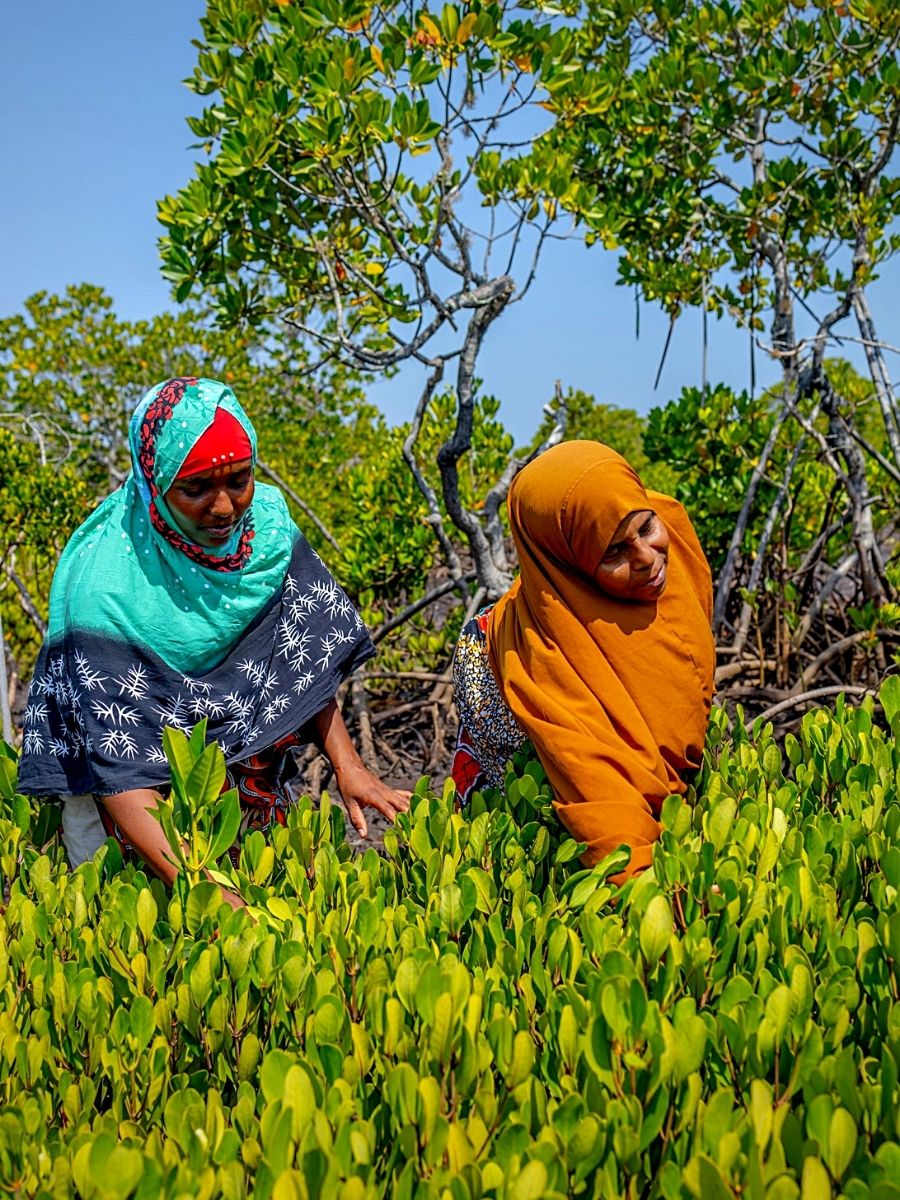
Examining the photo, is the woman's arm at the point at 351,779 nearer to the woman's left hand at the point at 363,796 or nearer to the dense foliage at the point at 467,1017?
the woman's left hand at the point at 363,796

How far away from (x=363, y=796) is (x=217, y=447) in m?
0.90

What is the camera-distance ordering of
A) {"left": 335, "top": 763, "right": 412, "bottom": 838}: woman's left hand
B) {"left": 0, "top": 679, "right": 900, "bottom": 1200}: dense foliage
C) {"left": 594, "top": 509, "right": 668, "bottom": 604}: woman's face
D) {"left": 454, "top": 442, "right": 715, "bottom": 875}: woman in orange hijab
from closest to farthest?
{"left": 0, "top": 679, "right": 900, "bottom": 1200}: dense foliage
{"left": 454, "top": 442, "right": 715, "bottom": 875}: woman in orange hijab
{"left": 594, "top": 509, "right": 668, "bottom": 604}: woman's face
{"left": 335, "top": 763, "right": 412, "bottom": 838}: woman's left hand

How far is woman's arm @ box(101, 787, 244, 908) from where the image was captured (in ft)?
6.54

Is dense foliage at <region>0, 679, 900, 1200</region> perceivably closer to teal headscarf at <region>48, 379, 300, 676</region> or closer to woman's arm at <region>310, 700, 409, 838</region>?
woman's arm at <region>310, 700, 409, 838</region>

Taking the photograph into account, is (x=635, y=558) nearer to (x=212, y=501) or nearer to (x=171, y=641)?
(x=212, y=501)

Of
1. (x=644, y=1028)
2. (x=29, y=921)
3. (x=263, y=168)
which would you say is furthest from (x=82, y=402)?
(x=644, y=1028)

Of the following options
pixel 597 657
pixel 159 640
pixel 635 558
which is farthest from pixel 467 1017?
pixel 159 640

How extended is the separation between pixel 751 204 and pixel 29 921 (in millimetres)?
4367

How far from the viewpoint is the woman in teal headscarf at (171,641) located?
6.89 feet

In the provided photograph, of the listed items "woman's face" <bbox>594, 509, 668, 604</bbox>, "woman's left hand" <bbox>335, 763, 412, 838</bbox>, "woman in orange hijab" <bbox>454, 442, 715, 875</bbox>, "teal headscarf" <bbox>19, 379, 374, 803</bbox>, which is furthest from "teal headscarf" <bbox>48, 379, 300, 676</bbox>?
"woman's face" <bbox>594, 509, 668, 604</bbox>

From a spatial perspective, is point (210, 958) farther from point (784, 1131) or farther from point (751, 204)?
point (751, 204)

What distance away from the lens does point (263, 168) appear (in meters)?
3.85

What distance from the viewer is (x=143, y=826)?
2045 millimetres

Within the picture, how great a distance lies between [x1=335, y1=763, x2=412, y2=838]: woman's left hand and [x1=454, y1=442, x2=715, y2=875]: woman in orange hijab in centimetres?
41
